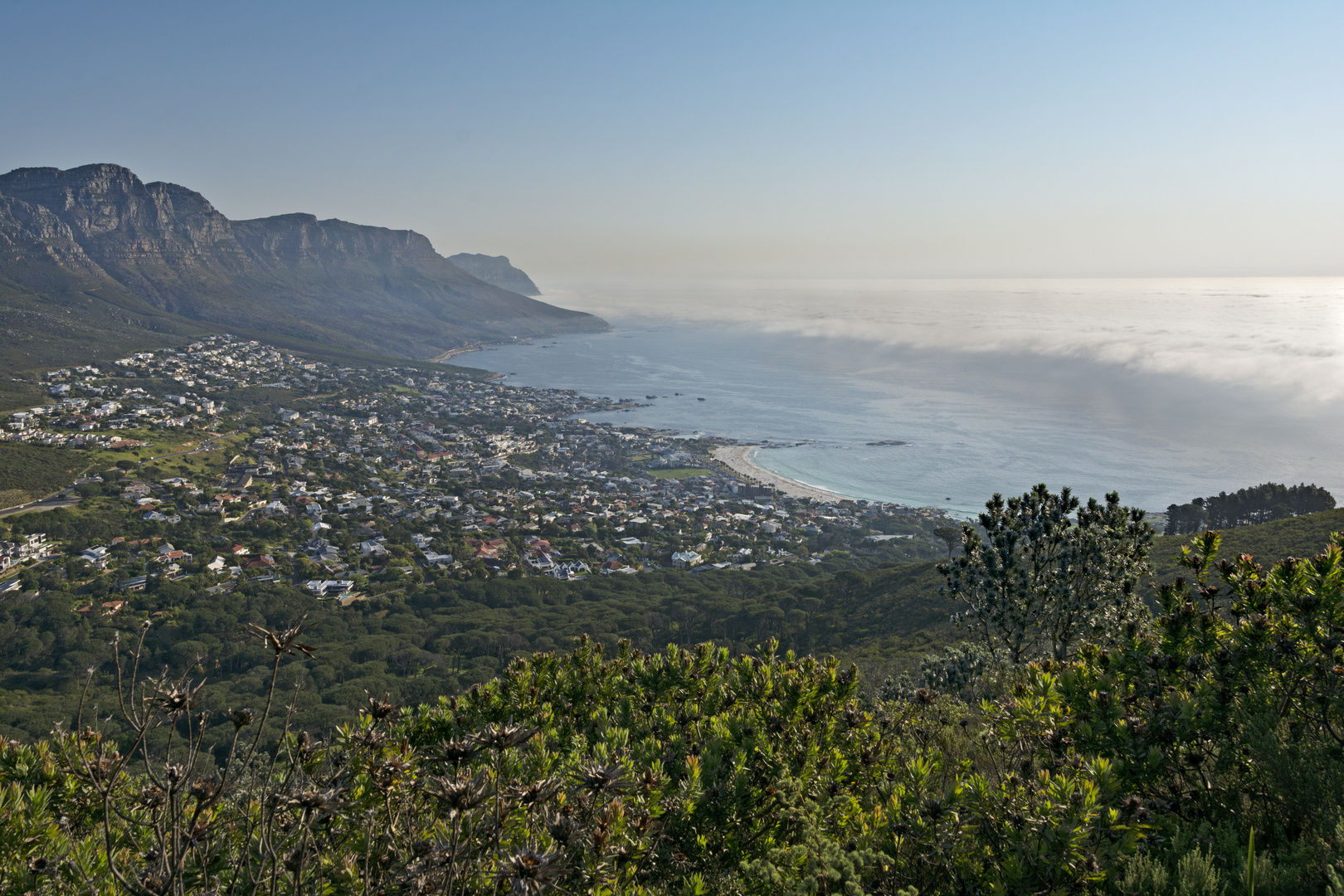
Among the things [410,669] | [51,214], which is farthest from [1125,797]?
[51,214]

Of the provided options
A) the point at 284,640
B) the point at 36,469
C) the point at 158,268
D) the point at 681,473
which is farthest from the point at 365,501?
the point at 158,268

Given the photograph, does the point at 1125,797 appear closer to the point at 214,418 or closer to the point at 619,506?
the point at 619,506

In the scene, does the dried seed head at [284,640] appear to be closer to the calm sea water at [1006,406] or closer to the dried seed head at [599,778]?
the dried seed head at [599,778]

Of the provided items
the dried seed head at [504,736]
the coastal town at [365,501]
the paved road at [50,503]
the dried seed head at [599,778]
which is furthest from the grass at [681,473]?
the dried seed head at [504,736]

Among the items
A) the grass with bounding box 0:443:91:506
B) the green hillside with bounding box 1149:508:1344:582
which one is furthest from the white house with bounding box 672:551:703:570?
the grass with bounding box 0:443:91:506


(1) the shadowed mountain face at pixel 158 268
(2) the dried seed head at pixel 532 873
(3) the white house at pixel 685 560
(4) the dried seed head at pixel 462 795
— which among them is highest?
(1) the shadowed mountain face at pixel 158 268
